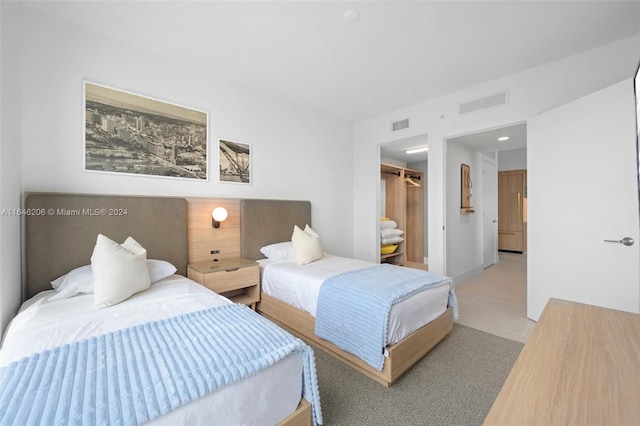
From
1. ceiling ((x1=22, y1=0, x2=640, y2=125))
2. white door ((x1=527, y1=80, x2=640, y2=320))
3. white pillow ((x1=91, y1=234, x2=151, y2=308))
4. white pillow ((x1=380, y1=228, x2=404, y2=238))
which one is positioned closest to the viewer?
white pillow ((x1=91, y1=234, x2=151, y2=308))

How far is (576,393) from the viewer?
702mm

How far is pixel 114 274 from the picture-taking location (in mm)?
1799

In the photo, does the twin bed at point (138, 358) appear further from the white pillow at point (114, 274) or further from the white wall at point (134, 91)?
the white wall at point (134, 91)

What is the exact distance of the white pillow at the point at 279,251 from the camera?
324 cm

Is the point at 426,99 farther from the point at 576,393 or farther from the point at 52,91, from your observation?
the point at 52,91

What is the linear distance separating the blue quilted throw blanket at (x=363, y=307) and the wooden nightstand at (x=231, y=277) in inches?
36.7

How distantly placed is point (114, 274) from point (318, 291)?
149 centimetres

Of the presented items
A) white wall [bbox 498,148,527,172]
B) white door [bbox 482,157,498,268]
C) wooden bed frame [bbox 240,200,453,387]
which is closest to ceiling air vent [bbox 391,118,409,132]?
wooden bed frame [bbox 240,200,453,387]

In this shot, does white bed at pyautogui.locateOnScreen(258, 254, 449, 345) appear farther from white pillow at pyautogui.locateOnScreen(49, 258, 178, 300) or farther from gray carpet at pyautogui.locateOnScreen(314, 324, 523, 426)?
white pillow at pyautogui.locateOnScreen(49, 258, 178, 300)

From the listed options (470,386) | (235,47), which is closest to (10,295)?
(235,47)

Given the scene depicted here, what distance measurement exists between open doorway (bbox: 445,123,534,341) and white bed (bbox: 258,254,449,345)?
3.23 ft

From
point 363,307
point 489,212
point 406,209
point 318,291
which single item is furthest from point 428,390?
point 489,212

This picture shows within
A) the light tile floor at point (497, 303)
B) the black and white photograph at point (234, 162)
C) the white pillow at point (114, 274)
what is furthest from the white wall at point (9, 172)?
the light tile floor at point (497, 303)

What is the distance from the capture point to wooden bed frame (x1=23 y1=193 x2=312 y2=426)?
201 cm
